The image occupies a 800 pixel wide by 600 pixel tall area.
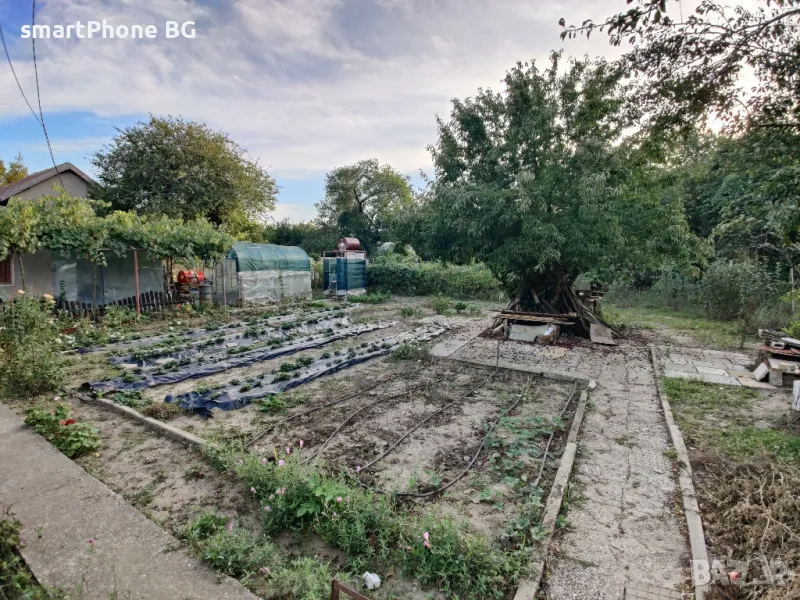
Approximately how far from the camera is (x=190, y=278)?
15.5 metres

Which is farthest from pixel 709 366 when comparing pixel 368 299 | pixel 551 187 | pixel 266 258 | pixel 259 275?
pixel 266 258

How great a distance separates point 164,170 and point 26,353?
1665 cm

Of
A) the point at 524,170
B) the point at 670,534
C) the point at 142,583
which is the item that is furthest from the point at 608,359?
the point at 142,583

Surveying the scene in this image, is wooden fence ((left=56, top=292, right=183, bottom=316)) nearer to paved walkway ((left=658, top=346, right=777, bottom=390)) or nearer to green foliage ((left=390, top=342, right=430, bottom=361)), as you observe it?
green foliage ((left=390, top=342, right=430, bottom=361))

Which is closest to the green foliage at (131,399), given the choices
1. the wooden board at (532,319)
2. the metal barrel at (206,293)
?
the wooden board at (532,319)

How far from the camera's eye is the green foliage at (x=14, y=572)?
2.01m

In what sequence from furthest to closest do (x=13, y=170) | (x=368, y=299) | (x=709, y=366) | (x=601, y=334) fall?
(x=13, y=170), (x=368, y=299), (x=601, y=334), (x=709, y=366)

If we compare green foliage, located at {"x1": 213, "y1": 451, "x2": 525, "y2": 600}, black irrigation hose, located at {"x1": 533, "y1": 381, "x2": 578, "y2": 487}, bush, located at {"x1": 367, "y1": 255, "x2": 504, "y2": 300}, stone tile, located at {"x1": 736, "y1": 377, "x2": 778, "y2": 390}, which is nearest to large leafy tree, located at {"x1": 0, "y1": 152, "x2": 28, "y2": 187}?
bush, located at {"x1": 367, "y1": 255, "x2": 504, "y2": 300}

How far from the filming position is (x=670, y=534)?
299 cm

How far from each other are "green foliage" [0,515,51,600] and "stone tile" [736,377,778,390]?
28.8 feet

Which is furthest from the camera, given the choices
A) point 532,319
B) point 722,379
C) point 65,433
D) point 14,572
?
point 532,319

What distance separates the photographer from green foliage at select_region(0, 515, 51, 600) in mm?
2008

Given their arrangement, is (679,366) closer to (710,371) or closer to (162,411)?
(710,371)

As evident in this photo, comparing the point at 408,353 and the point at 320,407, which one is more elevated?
the point at 408,353
